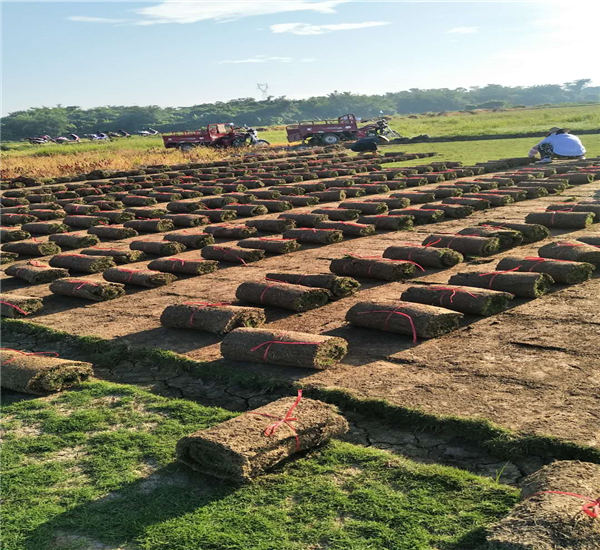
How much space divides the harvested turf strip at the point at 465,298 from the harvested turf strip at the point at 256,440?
11.8ft

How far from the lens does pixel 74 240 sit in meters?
16.0

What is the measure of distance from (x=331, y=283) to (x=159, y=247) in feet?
18.3

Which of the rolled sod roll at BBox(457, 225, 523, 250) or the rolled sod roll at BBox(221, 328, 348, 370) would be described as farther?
the rolled sod roll at BBox(457, 225, 523, 250)

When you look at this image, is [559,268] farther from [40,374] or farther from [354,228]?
[40,374]

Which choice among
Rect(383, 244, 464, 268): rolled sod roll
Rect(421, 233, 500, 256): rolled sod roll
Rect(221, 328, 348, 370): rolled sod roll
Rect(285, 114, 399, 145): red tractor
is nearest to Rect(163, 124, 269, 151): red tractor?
Rect(285, 114, 399, 145): red tractor

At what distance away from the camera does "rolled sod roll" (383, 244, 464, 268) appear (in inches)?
460

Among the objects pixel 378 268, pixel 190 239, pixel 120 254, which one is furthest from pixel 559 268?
pixel 120 254

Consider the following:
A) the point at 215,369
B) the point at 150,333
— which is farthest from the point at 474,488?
the point at 150,333

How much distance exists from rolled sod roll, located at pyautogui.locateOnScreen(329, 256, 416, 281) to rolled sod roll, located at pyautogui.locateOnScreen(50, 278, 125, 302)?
3.86 metres

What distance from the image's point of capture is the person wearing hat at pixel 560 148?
28.3 metres

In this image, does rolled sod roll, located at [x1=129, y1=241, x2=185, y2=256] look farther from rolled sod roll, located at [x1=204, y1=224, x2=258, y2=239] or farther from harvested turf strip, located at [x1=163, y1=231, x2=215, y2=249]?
rolled sod roll, located at [x1=204, y1=224, x2=258, y2=239]

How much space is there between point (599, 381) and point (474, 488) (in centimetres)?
238

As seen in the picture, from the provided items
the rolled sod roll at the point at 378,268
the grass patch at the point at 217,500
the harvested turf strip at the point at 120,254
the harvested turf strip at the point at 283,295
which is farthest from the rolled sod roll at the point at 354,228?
the grass patch at the point at 217,500

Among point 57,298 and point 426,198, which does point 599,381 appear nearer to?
point 57,298
